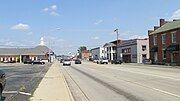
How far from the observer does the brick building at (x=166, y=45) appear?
65000 millimetres

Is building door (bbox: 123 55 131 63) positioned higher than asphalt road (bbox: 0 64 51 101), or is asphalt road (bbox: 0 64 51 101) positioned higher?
building door (bbox: 123 55 131 63)

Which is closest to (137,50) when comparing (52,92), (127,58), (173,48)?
(127,58)

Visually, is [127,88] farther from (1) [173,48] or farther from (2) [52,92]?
(1) [173,48]

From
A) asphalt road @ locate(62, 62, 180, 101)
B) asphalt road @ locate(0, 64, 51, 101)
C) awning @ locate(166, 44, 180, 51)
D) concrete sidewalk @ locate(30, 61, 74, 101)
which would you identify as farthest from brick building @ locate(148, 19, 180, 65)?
concrete sidewalk @ locate(30, 61, 74, 101)

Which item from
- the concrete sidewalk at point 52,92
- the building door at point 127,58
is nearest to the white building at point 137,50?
the building door at point 127,58

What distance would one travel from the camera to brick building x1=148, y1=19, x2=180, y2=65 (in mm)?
65000

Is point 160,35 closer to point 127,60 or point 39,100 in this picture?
point 127,60

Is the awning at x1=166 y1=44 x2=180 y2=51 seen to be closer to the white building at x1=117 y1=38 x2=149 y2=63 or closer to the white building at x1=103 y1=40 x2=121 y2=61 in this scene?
the white building at x1=117 y1=38 x2=149 y2=63

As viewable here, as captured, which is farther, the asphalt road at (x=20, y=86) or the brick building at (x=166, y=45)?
the brick building at (x=166, y=45)

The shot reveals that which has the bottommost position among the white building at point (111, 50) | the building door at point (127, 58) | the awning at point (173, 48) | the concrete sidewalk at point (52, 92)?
the concrete sidewalk at point (52, 92)

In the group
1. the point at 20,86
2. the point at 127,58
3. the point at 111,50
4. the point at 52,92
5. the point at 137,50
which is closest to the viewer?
the point at 52,92

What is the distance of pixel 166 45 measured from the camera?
229 ft

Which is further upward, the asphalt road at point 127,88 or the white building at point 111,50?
the white building at point 111,50

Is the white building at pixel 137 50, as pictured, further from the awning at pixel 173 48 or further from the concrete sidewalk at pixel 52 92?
the concrete sidewalk at pixel 52 92
